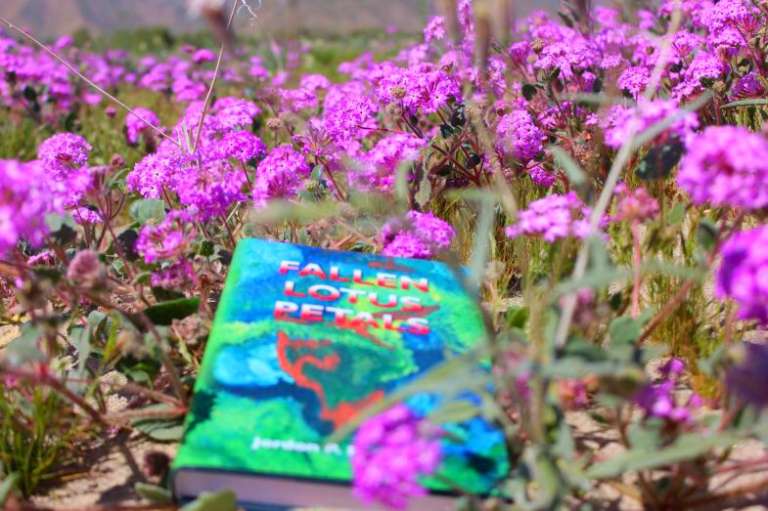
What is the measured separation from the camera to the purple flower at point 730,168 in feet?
4.33

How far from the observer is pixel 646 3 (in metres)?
4.58

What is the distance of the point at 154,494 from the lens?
1503mm

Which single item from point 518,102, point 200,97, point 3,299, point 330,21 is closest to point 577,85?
point 518,102

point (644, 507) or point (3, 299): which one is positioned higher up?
point (3, 299)

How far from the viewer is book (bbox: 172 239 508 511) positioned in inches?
58.1

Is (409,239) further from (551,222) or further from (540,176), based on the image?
(540,176)

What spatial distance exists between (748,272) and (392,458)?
560 mm

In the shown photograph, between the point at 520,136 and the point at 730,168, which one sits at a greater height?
the point at 520,136

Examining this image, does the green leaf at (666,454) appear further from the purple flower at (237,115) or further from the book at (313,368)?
the purple flower at (237,115)

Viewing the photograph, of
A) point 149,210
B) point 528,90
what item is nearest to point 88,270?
point 149,210

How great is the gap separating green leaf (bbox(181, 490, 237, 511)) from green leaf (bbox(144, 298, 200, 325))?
60 centimetres

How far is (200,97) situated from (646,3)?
2.49 m

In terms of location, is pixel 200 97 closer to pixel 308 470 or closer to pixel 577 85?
pixel 577 85

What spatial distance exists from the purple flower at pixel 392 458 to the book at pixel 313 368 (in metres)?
0.12
